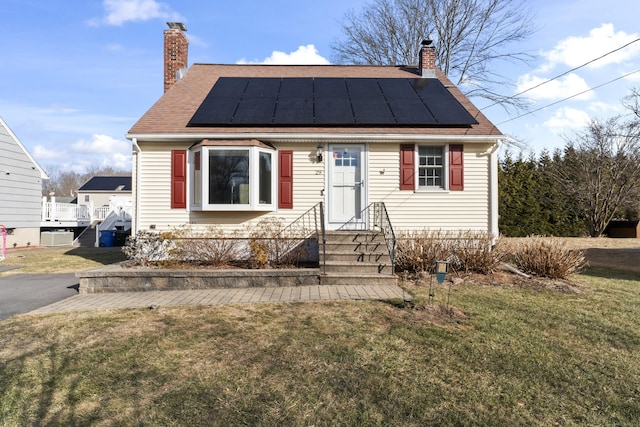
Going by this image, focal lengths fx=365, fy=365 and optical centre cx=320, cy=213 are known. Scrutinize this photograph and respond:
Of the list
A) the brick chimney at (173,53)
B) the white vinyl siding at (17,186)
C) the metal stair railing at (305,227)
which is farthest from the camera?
the white vinyl siding at (17,186)

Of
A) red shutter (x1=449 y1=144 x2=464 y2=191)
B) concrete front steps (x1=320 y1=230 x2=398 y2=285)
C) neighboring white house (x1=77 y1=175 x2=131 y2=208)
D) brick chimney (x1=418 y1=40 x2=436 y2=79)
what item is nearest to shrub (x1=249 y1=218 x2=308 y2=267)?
concrete front steps (x1=320 y1=230 x2=398 y2=285)

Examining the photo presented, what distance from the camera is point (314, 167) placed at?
9.34m

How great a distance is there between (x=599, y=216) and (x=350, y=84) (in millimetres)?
16836

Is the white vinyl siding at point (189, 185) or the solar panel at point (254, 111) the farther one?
the solar panel at point (254, 111)

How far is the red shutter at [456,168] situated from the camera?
9266 mm

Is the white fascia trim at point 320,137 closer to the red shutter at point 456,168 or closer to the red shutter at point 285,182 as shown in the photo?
the red shutter at point 456,168

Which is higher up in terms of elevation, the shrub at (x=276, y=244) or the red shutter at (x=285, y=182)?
the red shutter at (x=285, y=182)

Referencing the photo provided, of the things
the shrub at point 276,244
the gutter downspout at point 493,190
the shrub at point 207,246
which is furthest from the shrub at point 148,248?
the gutter downspout at point 493,190

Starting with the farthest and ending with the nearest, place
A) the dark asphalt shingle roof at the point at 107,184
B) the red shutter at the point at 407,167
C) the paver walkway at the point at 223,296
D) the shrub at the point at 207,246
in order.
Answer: the dark asphalt shingle roof at the point at 107,184, the red shutter at the point at 407,167, the shrub at the point at 207,246, the paver walkway at the point at 223,296

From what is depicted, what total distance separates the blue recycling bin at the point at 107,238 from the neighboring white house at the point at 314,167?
29.7ft

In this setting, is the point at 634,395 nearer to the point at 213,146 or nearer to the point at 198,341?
the point at 198,341

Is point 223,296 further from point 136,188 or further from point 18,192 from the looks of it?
point 18,192

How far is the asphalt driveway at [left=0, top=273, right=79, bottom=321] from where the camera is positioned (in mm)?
5901

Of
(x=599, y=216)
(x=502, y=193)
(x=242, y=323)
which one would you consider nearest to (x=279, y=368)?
(x=242, y=323)
